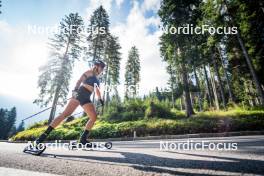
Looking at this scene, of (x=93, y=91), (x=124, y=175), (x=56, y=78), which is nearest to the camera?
(x=124, y=175)

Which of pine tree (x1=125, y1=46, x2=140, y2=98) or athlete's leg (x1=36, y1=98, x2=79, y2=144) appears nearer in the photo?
athlete's leg (x1=36, y1=98, x2=79, y2=144)

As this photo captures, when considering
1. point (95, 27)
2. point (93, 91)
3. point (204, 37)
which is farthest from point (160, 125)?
point (95, 27)

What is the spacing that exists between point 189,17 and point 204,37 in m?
4.07

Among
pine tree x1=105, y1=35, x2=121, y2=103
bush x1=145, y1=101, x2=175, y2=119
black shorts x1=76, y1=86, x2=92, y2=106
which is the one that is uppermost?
pine tree x1=105, y1=35, x2=121, y2=103

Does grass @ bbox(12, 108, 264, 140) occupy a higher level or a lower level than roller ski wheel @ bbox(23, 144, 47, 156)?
higher

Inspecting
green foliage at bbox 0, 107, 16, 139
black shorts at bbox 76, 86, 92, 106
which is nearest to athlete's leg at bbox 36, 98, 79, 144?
black shorts at bbox 76, 86, 92, 106

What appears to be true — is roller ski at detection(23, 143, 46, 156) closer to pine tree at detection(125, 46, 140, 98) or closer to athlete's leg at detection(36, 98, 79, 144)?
athlete's leg at detection(36, 98, 79, 144)

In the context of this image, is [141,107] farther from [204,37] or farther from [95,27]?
[95,27]

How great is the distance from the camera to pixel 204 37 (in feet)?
79.2

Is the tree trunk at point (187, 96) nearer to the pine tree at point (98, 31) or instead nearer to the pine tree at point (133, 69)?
the pine tree at point (98, 31)

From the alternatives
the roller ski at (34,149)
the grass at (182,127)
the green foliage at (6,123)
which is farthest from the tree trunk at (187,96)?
the green foliage at (6,123)

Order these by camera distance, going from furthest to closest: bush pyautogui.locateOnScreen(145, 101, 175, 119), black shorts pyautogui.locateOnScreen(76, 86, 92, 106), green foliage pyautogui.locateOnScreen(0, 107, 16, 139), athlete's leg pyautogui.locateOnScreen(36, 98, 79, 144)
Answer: green foliage pyautogui.locateOnScreen(0, 107, 16, 139)
bush pyautogui.locateOnScreen(145, 101, 175, 119)
black shorts pyautogui.locateOnScreen(76, 86, 92, 106)
athlete's leg pyautogui.locateOnScreen(36, 98, 79, 144)

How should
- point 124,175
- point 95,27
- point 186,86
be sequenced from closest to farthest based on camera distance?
point 124,175 < point 186,86 < point 95,27

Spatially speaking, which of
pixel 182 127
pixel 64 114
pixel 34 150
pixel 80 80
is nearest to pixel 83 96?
pixel 80 80
